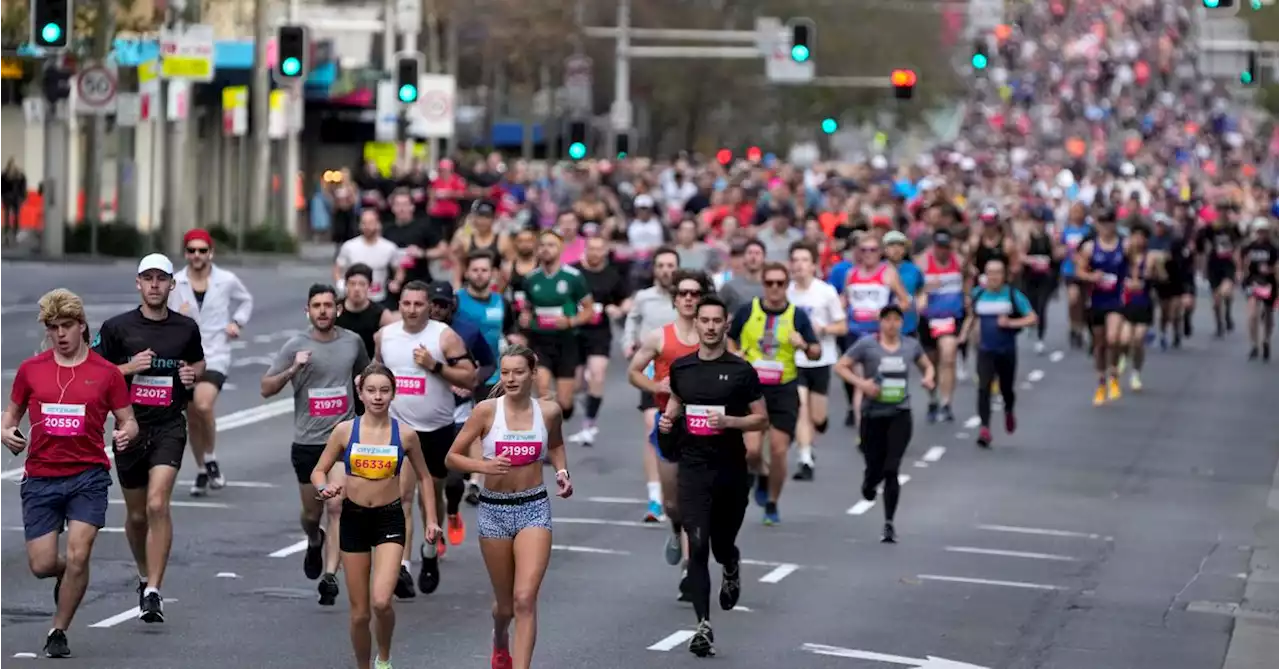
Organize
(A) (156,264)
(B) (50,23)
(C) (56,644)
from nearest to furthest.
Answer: (C) (56,644) < (A) (156,264) < (B) (50,23)

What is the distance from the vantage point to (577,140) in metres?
57.0

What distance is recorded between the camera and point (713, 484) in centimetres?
1432

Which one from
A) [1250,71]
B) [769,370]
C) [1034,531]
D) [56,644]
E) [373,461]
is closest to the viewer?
[373,461]

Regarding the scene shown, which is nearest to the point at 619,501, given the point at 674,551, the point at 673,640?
the point at 674,551

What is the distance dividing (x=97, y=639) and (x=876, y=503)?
8280 mm

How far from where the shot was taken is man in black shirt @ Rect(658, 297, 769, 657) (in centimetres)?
1421

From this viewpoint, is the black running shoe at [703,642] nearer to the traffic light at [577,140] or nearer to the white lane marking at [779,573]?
the white lane marking at [779,573]

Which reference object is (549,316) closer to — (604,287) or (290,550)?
(604,287)

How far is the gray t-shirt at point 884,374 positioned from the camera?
18969 millimetres

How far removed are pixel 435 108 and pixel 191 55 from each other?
965cm

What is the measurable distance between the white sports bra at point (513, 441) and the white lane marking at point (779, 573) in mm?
4265

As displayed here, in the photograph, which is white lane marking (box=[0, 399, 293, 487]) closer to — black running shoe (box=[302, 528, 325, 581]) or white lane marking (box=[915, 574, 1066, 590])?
white lane marking (box=[915, 574, 1066, 590])

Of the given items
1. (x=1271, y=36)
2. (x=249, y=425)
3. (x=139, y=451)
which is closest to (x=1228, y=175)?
(x=1271, y=36)

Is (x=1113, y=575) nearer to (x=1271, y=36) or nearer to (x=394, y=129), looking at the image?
(x=394, y=129)
